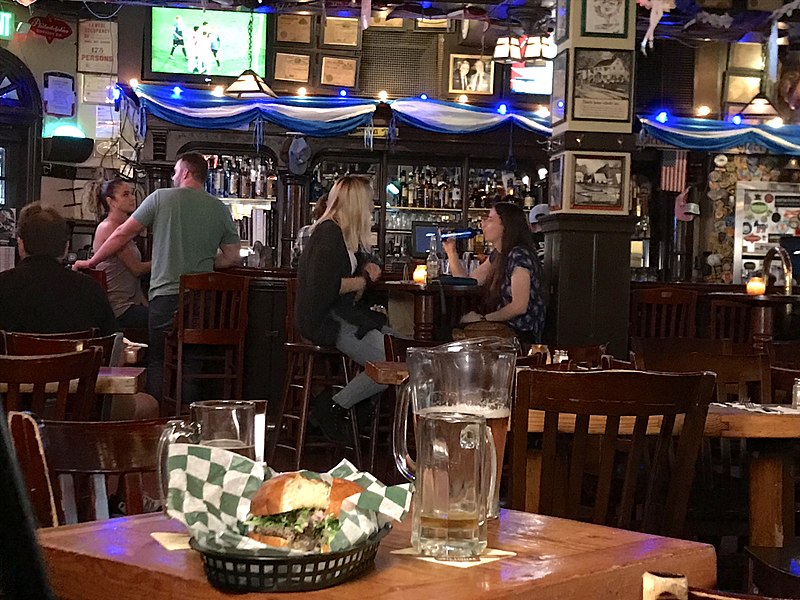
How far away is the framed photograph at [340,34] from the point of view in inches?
406

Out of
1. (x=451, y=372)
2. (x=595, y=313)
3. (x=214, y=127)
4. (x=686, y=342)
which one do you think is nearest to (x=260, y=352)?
(x=595, y=313)

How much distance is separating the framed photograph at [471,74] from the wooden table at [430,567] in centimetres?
938

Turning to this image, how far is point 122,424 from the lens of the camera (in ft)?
5.33

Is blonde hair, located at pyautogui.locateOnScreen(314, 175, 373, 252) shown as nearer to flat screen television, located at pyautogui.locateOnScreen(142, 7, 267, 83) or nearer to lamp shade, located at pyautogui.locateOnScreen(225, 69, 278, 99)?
lamp shade, located at pyautogui.locateOnScreen(225, 69, 278, 99)

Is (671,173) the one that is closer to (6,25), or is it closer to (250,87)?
(250,87)

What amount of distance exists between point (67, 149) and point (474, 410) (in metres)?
9.73

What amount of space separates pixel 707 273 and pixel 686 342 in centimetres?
786

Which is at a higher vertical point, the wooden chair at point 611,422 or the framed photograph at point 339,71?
the framed photograph at point 339,71

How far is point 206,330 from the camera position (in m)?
6.12

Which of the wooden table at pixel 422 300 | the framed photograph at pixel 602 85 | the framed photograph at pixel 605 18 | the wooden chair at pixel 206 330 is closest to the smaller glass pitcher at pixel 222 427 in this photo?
the wooden table at pixel 422 300

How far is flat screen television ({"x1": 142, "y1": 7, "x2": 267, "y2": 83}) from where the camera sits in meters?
9.92

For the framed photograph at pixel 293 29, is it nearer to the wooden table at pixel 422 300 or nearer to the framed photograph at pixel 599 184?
the framed photograph at pixel 599 184

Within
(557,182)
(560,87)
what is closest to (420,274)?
(557,182)

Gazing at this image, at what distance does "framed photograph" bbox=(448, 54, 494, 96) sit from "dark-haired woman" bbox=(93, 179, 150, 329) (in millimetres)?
4469
